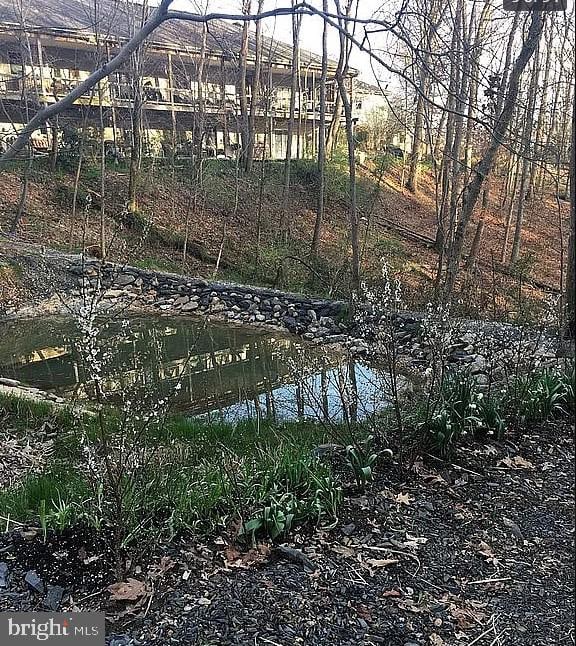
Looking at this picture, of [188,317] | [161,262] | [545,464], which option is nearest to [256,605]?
[545,464]

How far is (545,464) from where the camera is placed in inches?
114

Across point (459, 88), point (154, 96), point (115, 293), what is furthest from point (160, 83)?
point (459, 88)

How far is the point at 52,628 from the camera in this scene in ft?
7.24

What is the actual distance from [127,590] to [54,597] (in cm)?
29

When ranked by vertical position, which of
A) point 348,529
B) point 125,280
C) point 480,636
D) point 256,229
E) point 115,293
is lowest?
point 115,293

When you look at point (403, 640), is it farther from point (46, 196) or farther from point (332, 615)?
point (46, 196)

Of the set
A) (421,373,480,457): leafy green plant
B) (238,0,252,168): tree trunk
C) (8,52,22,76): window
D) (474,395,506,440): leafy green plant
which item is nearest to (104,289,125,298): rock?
(238,0,252,168): tree trunk

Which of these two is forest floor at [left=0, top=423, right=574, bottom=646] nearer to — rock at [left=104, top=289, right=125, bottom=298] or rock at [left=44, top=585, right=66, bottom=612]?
rock at [left=44, top=585, right=66, bottom=612]

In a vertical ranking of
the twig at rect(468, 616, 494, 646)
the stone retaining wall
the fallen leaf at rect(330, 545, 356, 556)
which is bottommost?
the stone retaining wall

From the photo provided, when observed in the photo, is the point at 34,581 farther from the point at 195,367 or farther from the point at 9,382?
the point at 195,367

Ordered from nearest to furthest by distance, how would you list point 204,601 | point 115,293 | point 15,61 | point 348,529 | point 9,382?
point 204,601 < point 348,529 < point 9,382 < point 115,293 < point 15,61

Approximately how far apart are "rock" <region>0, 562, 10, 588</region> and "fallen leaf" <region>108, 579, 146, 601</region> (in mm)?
452

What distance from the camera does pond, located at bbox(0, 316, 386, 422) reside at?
241 inches

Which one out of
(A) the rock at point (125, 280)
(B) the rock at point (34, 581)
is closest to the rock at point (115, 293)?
(A) the rock at point (125, 280)
